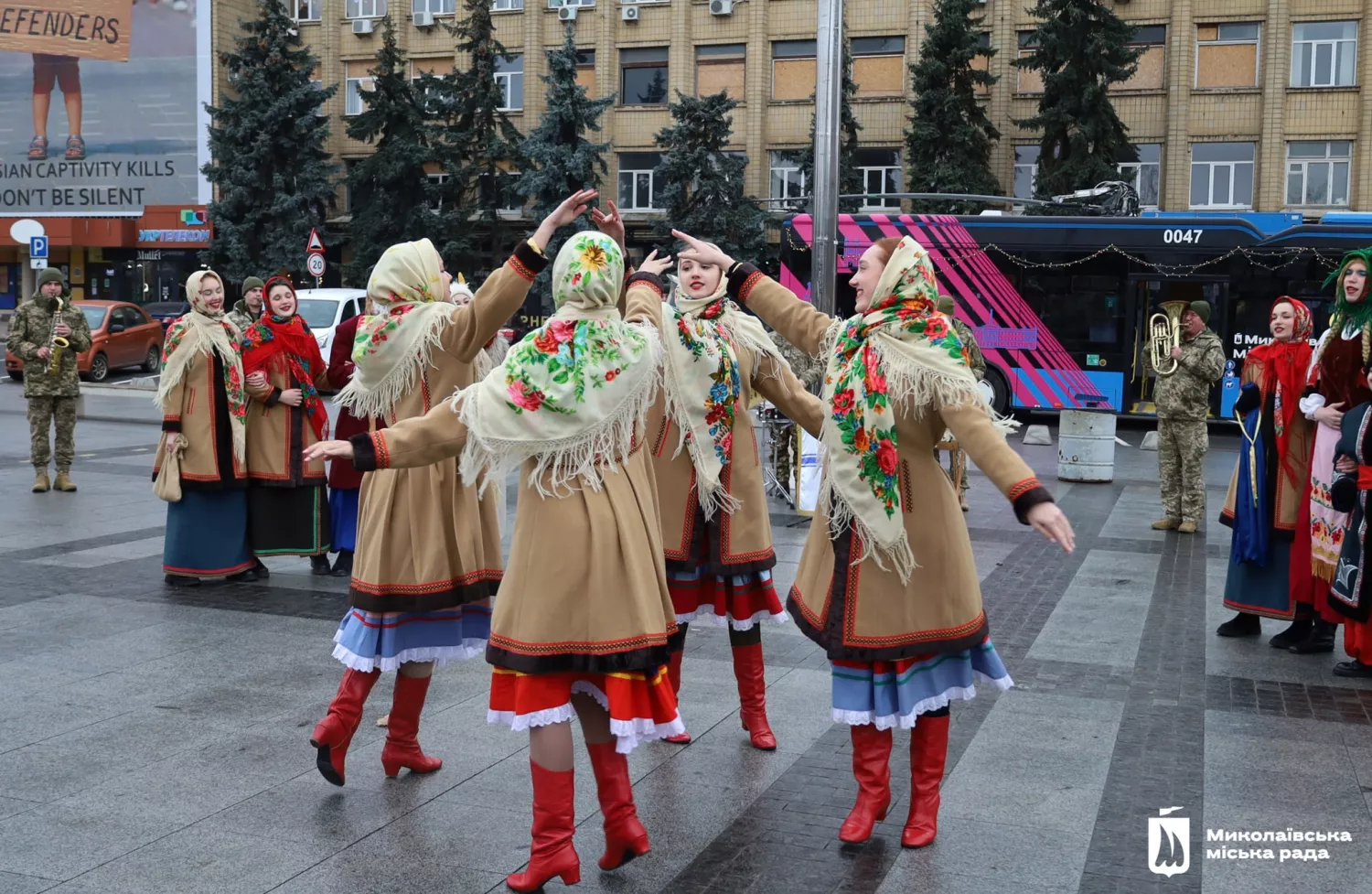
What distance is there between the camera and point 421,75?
35.2m

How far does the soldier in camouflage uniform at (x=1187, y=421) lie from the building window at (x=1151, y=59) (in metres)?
23.6

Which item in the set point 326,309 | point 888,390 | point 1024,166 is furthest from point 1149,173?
point 888,390

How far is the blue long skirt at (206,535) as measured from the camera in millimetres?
8781

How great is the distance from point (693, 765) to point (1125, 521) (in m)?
7.76

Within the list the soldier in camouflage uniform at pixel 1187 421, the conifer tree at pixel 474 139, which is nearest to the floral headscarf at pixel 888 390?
the soldier in camouflage uniform at pixel 1187 421

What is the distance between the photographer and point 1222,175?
107 ft

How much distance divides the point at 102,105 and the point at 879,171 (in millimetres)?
25410

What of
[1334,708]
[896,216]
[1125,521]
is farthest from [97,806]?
[896,216]

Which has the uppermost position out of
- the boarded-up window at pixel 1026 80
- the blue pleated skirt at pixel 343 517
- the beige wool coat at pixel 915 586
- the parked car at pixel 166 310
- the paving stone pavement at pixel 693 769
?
the boarded-up window at pixel 1026 80

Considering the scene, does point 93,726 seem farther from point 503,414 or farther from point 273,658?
point 503,414

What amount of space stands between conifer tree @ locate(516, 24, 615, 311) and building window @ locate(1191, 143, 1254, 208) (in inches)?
565

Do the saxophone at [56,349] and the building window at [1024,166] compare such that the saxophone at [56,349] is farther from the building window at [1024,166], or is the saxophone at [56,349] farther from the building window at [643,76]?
the building window at [1024,166]

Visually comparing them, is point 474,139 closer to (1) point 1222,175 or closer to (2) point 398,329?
(1) point 1222,175

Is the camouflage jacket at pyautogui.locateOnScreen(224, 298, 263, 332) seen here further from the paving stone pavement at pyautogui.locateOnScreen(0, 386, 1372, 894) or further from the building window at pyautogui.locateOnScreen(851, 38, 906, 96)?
the building window at pyautogui.locateOnScreen(851, 38, 906, 96)
